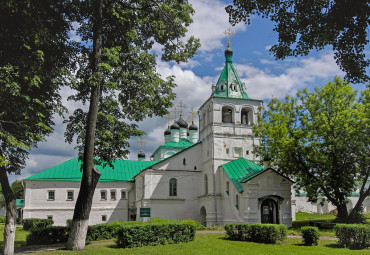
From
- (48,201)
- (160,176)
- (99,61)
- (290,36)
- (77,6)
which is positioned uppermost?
(77,6)

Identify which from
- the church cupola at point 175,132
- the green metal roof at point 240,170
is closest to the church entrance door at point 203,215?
the green metal roof at point 240,170

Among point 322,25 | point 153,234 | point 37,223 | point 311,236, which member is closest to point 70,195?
point 37,223

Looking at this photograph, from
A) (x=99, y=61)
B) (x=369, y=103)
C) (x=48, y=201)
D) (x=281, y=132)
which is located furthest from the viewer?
(x=48, y=201)

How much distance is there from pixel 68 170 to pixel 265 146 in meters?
23.6

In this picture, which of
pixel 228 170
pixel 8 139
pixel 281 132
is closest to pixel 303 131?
pixel 281 132

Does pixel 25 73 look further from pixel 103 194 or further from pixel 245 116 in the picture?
pixel 103 194

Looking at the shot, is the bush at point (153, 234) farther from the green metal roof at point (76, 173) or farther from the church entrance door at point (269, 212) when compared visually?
the green metal roof at point (76, 173)

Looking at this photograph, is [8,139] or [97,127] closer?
[8,139]

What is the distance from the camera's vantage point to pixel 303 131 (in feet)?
83.6

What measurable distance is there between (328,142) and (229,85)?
12.1 metres

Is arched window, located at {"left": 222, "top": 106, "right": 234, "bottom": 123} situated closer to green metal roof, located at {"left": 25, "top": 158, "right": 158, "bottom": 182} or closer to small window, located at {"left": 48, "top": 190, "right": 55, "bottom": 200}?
green metal roof, located at {"left": 25, "top": 158, "right": 158, "bottom": 182}

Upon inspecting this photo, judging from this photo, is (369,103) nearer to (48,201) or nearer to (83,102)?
(83,102)

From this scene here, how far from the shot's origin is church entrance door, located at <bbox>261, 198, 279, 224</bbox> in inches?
1056

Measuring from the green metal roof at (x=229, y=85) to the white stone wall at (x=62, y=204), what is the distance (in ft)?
55.1
